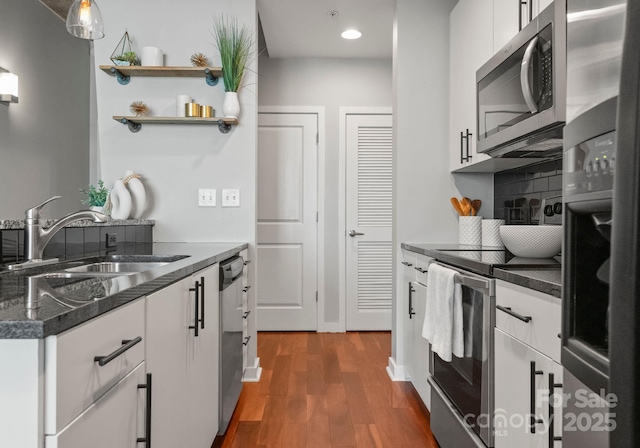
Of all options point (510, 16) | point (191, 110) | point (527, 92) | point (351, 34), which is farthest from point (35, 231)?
point (351, 34)

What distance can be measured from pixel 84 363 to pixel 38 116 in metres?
1.56

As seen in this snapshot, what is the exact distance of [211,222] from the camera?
290 centimetres

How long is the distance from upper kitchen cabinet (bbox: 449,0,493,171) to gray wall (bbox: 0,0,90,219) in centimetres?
208

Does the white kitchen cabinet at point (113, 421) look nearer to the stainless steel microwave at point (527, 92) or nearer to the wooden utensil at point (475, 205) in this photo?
the stainless steel microwave at point (527, 92)

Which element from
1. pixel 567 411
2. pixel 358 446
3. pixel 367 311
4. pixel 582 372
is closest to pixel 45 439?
pixel 582 372

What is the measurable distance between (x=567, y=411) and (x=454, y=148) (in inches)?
84.7

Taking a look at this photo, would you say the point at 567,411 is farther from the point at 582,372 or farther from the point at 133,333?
the point at 133,333

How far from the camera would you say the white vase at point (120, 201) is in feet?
8.73

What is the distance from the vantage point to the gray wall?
1766mm

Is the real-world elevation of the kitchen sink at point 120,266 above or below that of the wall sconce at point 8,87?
below

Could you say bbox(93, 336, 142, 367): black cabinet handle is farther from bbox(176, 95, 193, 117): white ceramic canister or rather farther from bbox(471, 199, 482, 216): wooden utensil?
bbox(471, 199, 482, 216): wooden utensil

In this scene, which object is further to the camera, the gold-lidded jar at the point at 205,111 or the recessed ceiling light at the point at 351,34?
the recessed ceiling light at the point at 351,34

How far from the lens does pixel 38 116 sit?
75.3 inches

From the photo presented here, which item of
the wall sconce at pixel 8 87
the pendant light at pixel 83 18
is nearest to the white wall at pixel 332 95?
the pendant light at pixel 83 18
